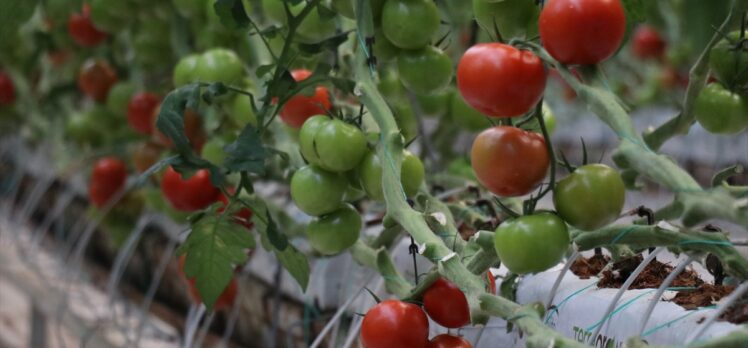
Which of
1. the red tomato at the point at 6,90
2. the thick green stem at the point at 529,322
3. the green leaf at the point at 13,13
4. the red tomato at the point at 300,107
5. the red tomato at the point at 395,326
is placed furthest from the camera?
the red tomato at the point at 6,90

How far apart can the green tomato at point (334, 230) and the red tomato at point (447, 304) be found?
0.30 feet

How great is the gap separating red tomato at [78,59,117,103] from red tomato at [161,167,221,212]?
1.47 ft

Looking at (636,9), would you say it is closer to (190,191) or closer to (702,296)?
(702,296)

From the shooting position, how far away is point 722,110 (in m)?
0.55

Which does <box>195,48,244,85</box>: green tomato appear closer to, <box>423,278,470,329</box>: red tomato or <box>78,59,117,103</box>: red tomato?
<box>423,278,470,329</box>: red tomato

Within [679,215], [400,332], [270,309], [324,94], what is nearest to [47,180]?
[270,309]

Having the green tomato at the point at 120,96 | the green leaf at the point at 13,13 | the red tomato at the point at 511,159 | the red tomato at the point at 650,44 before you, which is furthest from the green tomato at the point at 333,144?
the red tomato at the point at 650,44

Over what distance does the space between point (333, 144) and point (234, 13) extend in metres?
0.15

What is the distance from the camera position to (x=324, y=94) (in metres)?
0.76

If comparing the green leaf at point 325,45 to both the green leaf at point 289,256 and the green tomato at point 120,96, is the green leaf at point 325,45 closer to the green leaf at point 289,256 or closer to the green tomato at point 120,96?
the green leaf at point 289,256

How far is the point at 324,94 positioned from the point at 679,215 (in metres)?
0.39

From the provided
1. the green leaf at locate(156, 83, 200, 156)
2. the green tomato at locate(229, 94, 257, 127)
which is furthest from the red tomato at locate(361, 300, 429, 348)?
the green tomato at locate(229, 94, 257, 127)

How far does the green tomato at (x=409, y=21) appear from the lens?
0.59 meters

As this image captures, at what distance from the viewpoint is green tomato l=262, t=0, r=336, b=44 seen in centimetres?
71
